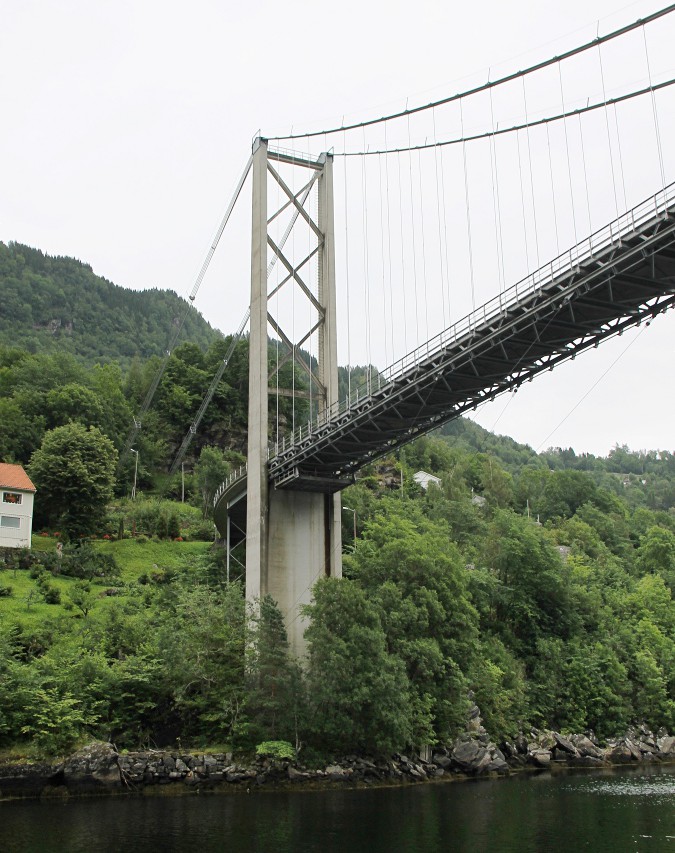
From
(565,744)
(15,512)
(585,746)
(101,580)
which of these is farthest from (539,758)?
(15,512)

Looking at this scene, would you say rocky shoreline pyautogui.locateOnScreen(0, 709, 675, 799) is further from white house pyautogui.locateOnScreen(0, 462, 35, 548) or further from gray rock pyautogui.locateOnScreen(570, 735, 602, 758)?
white house pyautogui.locateOnScreen(0, 462, 35, 548)

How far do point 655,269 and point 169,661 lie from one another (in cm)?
2411

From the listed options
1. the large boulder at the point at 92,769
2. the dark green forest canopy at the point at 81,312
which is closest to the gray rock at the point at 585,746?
the large boulder at the point at 92,769

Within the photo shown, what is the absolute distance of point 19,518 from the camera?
53875mm

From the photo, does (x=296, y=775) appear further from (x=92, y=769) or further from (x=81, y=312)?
(x=81, y=312)

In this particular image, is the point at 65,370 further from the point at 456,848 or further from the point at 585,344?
the point at 456,848

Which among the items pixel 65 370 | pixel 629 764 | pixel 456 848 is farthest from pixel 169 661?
pixel 65 370

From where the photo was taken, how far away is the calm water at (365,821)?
71.6ft

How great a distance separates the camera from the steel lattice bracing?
26047mm

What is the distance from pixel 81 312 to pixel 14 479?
337 ft

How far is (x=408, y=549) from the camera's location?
41.1 meters

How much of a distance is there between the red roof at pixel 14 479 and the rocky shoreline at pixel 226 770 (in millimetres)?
25686

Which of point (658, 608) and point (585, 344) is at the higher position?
point (585, 344)

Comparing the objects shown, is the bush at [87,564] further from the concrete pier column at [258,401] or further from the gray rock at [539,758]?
the gray rock at [539,758]
